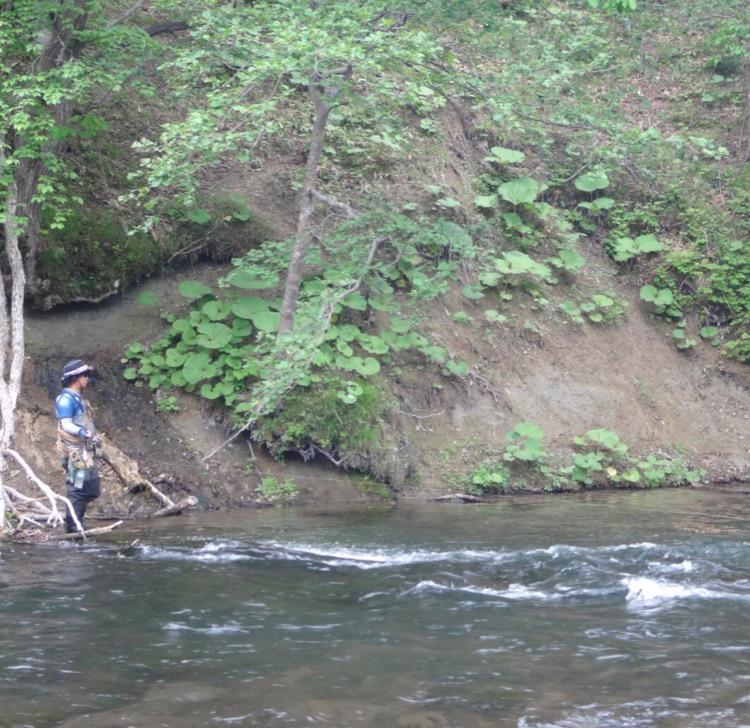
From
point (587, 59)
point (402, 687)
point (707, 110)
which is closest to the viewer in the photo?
point (402, 687)

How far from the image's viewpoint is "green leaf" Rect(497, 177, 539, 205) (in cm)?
1612

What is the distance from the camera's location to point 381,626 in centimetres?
668

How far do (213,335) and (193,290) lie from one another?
735mm

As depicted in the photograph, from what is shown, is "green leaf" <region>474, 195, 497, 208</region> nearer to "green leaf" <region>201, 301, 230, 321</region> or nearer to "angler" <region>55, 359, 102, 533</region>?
"green leaf" <region>201, 301, 230, 321</region>

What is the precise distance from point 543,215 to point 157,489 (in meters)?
8.41

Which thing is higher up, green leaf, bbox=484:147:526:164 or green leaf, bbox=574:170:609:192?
green leaf, bbox=484:147:526:164

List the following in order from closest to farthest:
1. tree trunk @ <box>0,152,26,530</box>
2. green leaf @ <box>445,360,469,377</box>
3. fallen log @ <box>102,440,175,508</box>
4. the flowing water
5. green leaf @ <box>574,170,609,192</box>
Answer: the flowing water, tree trunk @ <box>0,152,26,530</box>, fallen log @ <box>102,440,175,508</box>, green leaf @ <box>445,360,469,377</box>, green leaf @ <box>574,170,609,192</box>

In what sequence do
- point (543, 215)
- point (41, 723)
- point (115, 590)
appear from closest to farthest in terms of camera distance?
point (41, 723), point (115, 590), point (543, 215)

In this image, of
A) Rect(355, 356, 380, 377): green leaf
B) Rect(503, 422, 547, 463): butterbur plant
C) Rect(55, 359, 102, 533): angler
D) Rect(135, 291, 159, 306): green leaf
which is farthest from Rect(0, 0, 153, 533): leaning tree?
Rect(503, 422, 547, 463): butterbur plant

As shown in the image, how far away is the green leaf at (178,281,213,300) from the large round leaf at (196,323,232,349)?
0.49 metres

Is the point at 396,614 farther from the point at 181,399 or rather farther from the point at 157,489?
the point at 181,399

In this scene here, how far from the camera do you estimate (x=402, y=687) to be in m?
5.47

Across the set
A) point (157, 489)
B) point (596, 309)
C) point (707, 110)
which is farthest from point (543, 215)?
point (157, 489)

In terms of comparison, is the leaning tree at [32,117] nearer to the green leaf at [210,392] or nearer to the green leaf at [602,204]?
the green leaf at [210,392]
